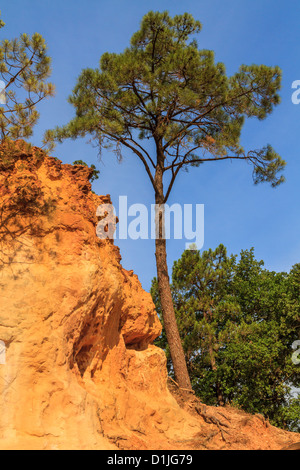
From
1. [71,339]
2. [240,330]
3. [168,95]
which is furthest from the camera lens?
[240,330]

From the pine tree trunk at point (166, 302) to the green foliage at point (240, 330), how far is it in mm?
6336

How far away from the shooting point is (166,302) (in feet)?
40.9

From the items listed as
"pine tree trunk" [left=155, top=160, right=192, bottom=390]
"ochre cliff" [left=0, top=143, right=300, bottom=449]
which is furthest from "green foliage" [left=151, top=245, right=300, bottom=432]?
"ochre cliff" [left=0, top=143, right=300, bottom=449]

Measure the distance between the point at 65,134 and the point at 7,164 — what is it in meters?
7.03

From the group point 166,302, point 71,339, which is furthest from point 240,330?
point 71,339

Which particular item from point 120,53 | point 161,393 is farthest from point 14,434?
point 120,53

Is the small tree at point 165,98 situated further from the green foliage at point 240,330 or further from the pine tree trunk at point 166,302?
the green foliage at point 240,330

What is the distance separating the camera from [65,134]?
1355 cm

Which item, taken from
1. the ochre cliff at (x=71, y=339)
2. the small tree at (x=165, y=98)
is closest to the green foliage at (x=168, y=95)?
the small tree at (x=165, y=98)

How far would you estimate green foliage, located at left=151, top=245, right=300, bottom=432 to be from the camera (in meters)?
17.9

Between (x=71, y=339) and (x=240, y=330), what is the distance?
552 inches

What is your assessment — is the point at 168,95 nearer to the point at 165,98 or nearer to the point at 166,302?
the point at 165,98
